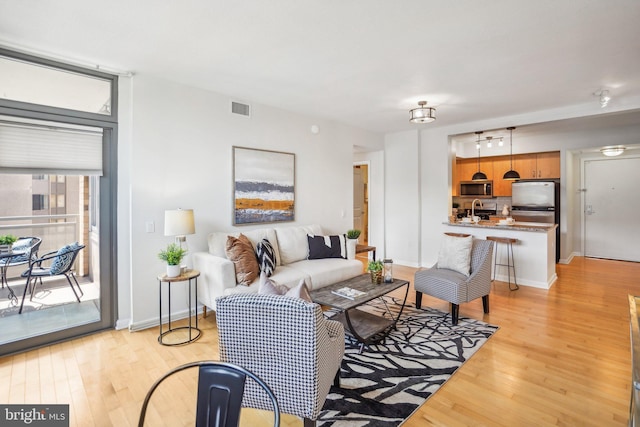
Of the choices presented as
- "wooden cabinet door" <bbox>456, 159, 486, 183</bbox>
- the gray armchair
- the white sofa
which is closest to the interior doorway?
"wooden cabinet door" <bbox>456, 159, 486, 183</bbox>

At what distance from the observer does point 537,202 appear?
22.5 feet

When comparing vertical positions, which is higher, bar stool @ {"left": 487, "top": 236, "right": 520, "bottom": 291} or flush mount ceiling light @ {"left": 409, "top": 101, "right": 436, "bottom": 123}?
flush mount ceiling light @ {"left": 409, "top": 101, "right": 436, "bottom": 123}

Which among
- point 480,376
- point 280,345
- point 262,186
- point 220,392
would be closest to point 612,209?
point 480,376

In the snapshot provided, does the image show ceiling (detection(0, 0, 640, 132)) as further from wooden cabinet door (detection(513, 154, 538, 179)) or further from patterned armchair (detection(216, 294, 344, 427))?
wooden cabinet door (detection(513, 154, 538, 179))

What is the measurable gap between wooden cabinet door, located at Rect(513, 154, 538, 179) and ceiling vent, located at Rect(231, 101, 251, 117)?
244 inches

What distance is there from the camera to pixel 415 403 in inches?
87.5

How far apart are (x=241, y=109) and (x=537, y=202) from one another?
624 cm

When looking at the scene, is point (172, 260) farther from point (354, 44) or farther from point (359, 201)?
point (359, 201)

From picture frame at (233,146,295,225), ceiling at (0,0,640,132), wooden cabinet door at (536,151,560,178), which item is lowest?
picture frame at (233,146,295,225)

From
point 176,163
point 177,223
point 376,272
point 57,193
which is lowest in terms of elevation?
point 376,272

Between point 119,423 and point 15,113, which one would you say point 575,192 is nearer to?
point 119,423

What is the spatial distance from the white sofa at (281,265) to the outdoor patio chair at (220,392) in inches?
88.4

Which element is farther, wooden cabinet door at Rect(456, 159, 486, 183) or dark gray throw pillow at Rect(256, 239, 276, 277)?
wooden cabinet door at Rect(456, 159, 486, 183)

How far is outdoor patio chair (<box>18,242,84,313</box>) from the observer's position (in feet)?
10.2
